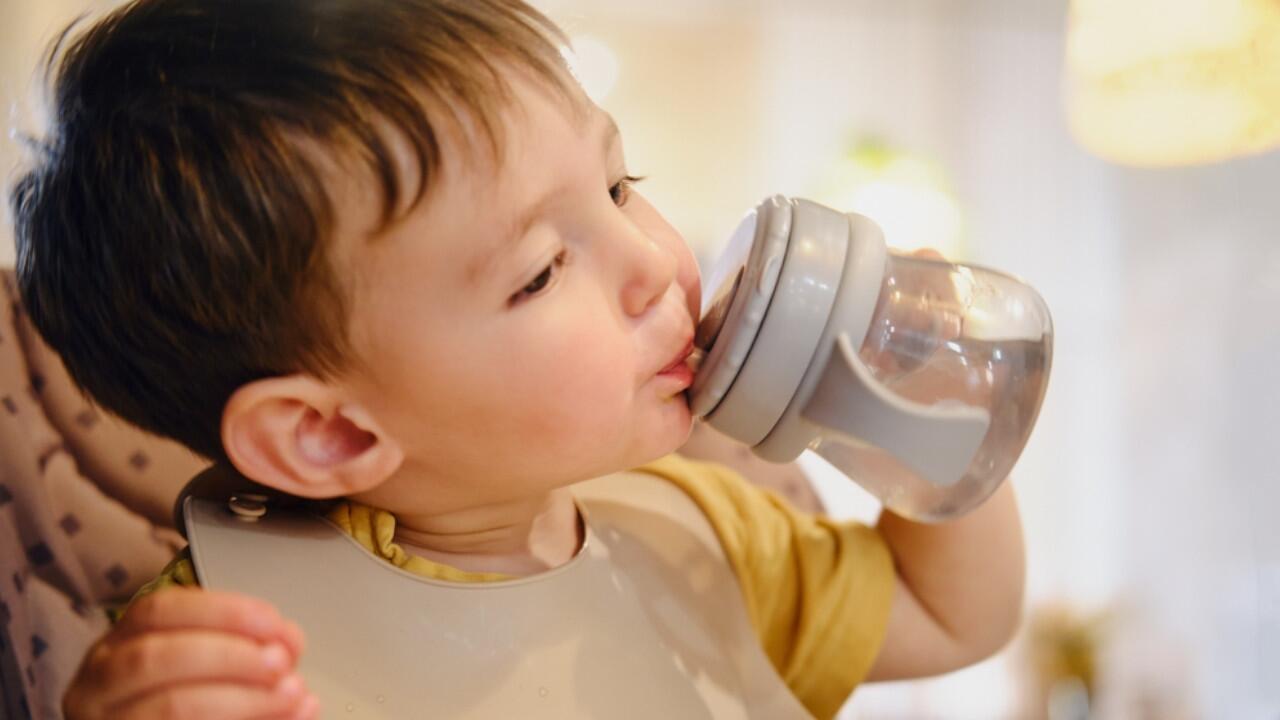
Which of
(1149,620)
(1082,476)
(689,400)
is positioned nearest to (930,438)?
(689,400)

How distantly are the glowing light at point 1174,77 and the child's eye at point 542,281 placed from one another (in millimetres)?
961

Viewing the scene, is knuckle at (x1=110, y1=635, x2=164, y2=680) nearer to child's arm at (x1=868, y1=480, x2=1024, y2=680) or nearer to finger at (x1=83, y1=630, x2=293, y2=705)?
finger at (x1=83, y1=630, x2=293, y2=705)

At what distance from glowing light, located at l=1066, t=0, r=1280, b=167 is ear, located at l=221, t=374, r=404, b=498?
1070mm

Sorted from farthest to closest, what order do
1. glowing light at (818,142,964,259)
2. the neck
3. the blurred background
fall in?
glowing light at (818,142,964,259)
the blurred background
the neck

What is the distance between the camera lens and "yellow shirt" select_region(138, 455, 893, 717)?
29.2 inches

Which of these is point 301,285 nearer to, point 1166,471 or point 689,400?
point 689,400

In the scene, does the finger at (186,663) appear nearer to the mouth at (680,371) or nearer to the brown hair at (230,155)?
the brown hair at (230,155)

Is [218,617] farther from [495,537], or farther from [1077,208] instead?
[1077,208]

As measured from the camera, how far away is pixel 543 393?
0.57 meters

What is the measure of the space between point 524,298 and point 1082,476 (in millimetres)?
2538

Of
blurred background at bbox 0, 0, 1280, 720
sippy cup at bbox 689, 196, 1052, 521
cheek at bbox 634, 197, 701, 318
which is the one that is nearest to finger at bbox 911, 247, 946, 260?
sippy cup at bbox 689, 196, 1052, 521

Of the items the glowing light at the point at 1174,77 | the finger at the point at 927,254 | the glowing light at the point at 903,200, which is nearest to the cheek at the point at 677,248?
the finger at the point at 927,254

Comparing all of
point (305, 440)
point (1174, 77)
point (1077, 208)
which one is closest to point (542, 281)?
point (305, 440)

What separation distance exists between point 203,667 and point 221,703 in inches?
0.7
